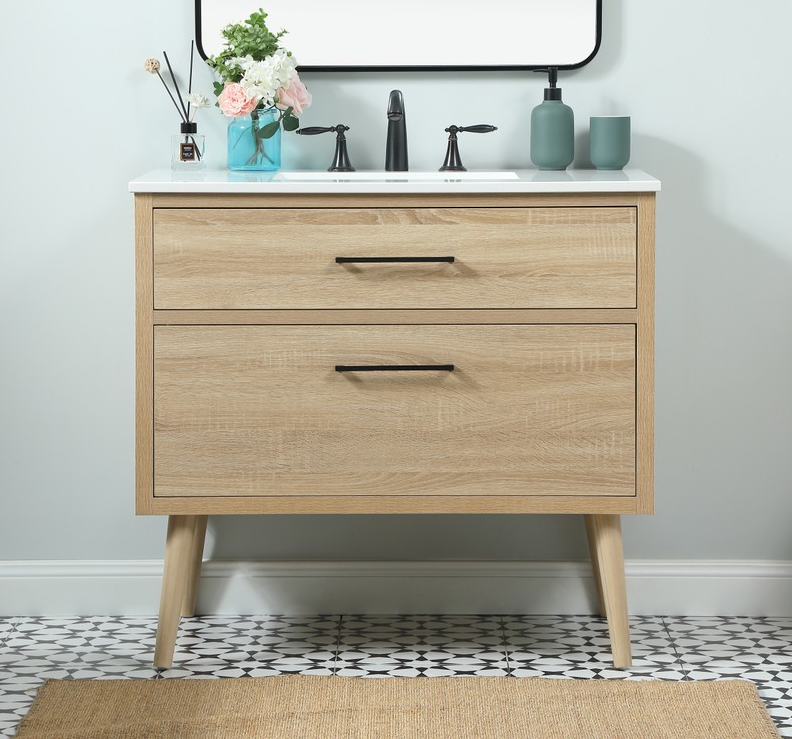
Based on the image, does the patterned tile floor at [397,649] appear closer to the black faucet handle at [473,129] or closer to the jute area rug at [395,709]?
the jute area rug at [395,709]

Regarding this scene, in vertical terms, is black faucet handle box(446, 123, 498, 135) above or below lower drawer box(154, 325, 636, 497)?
above

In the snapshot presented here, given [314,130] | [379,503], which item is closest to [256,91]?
[314,130]

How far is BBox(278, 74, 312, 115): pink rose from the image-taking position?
2016mm

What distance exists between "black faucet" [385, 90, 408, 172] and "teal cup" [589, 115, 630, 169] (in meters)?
A: 0.36

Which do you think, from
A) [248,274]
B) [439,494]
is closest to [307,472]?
[439,494]

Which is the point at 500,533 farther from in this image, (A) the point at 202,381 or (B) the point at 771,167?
(B) the point at 771,167

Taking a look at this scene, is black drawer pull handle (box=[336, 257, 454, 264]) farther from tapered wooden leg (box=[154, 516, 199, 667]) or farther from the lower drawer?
tapered wooden leg (box=[154, 516, 199, 667])

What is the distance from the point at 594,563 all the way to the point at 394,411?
0.66m

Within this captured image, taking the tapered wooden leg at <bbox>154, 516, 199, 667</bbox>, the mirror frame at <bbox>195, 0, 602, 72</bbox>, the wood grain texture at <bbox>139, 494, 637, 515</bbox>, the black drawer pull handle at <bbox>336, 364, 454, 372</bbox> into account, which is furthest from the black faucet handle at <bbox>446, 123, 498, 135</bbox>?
the tapered wooden leg at <bbox>154, 516, 199, 667</bbox>

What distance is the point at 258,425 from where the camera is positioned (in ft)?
6.01

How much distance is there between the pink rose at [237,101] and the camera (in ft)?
6.52

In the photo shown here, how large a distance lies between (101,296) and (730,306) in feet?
4.20

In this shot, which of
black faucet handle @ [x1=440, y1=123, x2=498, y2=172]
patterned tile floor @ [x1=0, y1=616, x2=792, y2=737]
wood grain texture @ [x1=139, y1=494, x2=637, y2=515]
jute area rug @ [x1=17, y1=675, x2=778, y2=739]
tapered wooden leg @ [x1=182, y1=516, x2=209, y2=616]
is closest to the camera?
jute area rug @ [x1=17, y1=675, x2=778, y2=739]

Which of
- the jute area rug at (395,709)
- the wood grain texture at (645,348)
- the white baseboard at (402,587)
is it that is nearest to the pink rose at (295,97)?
the wood grain texture at (645,348)
